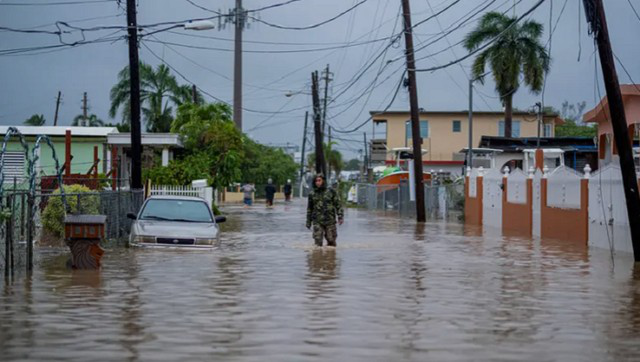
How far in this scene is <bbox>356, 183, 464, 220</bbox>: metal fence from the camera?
46.8 metres

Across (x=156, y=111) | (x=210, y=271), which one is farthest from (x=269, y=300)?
(x=156, y=111)

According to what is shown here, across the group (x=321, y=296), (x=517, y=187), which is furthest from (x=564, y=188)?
(x=321, y=296)

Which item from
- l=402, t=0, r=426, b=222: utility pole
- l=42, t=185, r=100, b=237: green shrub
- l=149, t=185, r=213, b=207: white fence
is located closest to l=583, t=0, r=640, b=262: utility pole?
l=42, t=185, r=100, b=237: green shrub

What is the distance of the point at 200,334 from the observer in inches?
440

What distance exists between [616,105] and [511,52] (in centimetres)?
3712

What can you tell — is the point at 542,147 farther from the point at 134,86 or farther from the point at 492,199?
the point at 134,86

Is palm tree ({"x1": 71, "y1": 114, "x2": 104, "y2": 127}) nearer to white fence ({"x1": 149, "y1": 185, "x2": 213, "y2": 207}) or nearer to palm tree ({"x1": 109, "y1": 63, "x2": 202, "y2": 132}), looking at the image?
palm tree ({"x1": 109, "y1": 63, "x2": 202, "y2": 132})

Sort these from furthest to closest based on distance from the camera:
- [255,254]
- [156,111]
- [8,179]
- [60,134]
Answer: [156,111], [60,134], [8,179], [255,254]

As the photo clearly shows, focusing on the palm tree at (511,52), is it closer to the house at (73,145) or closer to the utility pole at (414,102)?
the utility pole at (414,102)

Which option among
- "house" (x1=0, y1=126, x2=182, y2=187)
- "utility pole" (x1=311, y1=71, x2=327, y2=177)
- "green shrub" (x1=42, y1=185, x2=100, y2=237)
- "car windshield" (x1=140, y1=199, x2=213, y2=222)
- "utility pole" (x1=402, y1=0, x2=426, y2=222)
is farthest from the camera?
"utility pole" (x1=311, y1=71, x2=327, y2=177)

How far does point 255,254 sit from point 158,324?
11889 mm

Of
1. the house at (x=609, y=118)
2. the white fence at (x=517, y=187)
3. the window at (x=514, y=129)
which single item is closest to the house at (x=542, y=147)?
the house at (x=609, y=118)

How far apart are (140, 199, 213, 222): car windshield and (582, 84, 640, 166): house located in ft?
39.3

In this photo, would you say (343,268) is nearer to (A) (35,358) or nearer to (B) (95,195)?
(B) (95,195)
